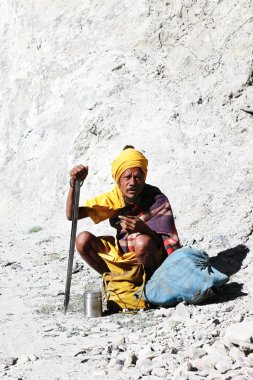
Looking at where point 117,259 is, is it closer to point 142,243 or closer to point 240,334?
point 142,243

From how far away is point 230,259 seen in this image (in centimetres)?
507

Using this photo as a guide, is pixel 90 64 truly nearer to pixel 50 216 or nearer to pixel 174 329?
pixel 50 216

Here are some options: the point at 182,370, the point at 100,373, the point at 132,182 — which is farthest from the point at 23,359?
the point at 132,182

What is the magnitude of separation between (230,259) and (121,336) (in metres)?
1.73

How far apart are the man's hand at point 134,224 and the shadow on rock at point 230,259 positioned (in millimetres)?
1003

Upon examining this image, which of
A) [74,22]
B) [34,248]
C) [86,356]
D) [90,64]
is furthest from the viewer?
[74,22]

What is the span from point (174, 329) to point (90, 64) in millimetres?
6773

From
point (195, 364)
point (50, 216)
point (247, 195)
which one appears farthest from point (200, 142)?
point (195, 364)

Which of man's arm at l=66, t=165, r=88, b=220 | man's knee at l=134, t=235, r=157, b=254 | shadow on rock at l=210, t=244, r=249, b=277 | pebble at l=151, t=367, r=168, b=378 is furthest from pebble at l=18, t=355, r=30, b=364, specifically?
shadow on rock at l=210, t=244, r=249, b=277

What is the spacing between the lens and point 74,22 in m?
10.4

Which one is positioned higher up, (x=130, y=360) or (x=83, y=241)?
(x=83, y=241)

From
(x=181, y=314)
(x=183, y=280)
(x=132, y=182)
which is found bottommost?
(x=181, y=314)

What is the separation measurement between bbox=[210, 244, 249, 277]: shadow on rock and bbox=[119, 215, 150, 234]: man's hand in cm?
100

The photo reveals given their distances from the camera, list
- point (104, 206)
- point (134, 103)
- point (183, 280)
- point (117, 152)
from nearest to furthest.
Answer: point (183, 280) → point (104, 206) → point (117, 152) → point (134, 103)
